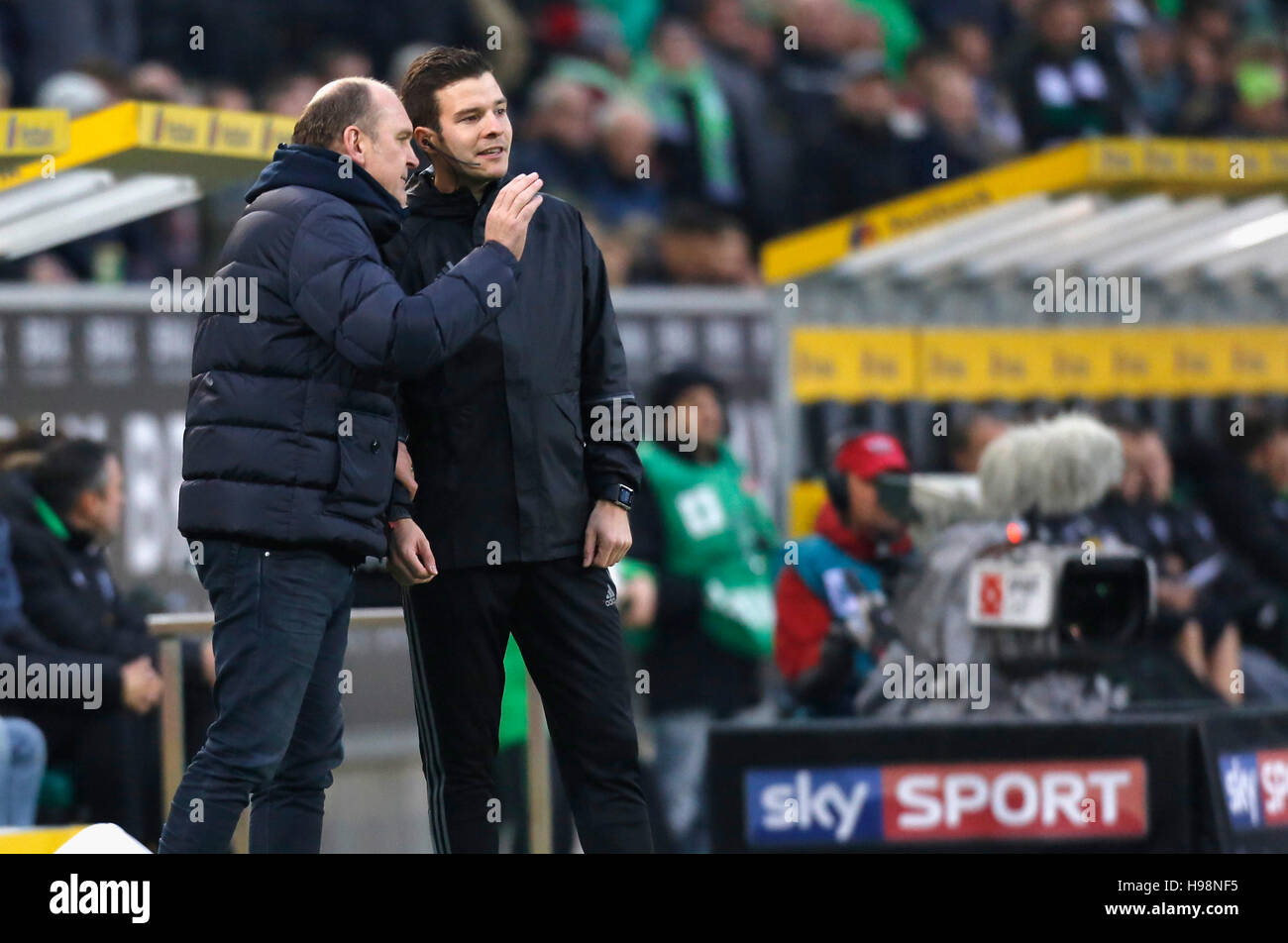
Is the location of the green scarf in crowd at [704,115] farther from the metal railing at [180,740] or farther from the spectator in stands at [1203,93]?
the metal railing at [180,740]

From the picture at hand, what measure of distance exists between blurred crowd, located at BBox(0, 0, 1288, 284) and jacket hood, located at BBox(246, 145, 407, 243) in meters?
3.84

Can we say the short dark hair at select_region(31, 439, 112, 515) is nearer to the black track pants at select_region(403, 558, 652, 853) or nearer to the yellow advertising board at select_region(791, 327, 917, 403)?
the black track pants at select_region(403, 558, 652, 853)

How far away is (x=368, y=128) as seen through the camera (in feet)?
13.6

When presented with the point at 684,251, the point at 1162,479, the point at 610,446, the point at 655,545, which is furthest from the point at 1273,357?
the point at 610,446

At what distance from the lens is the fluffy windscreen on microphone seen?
6469 millimetres

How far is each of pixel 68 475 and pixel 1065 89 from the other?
617cm

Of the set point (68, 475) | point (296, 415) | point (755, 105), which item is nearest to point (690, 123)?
point (755, 105)

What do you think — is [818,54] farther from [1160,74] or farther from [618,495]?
[618,495]

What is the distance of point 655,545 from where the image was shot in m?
7.18

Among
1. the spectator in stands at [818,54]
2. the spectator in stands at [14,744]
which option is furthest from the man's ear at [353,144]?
the spectator in stands at [818,54]

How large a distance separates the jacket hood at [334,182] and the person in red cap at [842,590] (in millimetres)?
2736

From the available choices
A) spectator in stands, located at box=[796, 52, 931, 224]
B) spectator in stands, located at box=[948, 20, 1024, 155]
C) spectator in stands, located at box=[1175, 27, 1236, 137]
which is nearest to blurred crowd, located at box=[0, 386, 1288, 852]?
spectator in stands, located at box=[796, 52, 931, 224]

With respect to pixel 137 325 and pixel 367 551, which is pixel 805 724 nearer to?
pixel 367 551

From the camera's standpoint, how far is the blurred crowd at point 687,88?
9.14 meters
